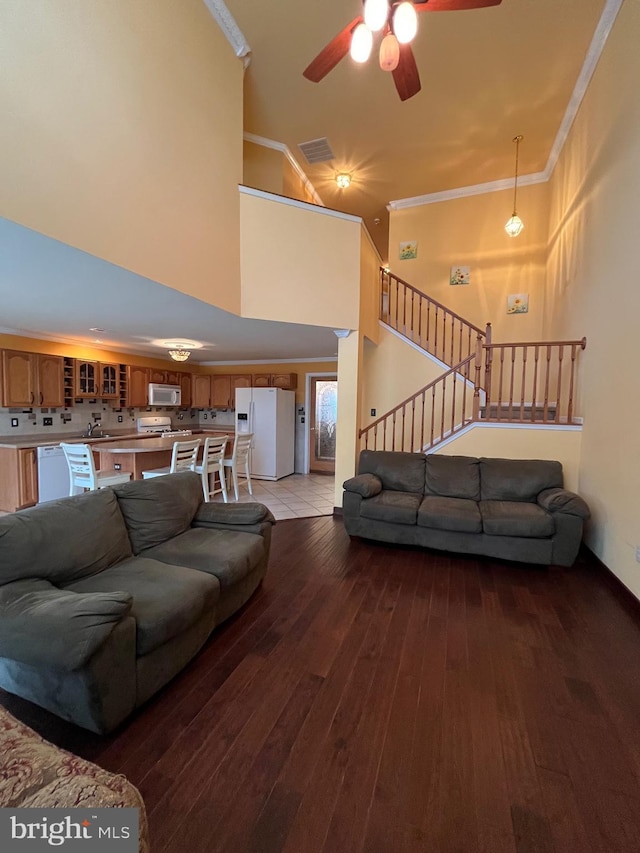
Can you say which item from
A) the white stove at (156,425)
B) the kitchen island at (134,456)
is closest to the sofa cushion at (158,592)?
the kitchen island at (134,456)

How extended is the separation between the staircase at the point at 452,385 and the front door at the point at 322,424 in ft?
6.50

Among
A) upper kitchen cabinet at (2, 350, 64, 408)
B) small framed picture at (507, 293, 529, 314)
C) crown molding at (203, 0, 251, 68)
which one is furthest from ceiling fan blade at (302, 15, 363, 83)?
upper kitchen cabinet at (2, 350, 64, 408)

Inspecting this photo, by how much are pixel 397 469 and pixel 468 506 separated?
846 millimetres

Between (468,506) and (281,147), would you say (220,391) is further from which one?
(468,506)

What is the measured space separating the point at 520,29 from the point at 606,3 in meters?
0.65

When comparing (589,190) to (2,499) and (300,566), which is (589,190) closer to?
(300,566)

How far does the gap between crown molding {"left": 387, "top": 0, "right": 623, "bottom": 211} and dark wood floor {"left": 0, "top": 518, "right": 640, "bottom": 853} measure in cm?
497

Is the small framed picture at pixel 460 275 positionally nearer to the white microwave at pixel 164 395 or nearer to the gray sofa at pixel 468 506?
the gray sofa at pixel 468 506

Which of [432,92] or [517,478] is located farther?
[432,92]

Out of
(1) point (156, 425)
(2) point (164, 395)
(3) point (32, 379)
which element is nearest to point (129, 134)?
(3) point (32, 379)

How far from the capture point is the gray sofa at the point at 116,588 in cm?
138

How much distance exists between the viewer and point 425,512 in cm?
339

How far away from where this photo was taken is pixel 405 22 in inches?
72.8

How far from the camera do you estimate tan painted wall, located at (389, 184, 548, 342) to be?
550 centimetres
